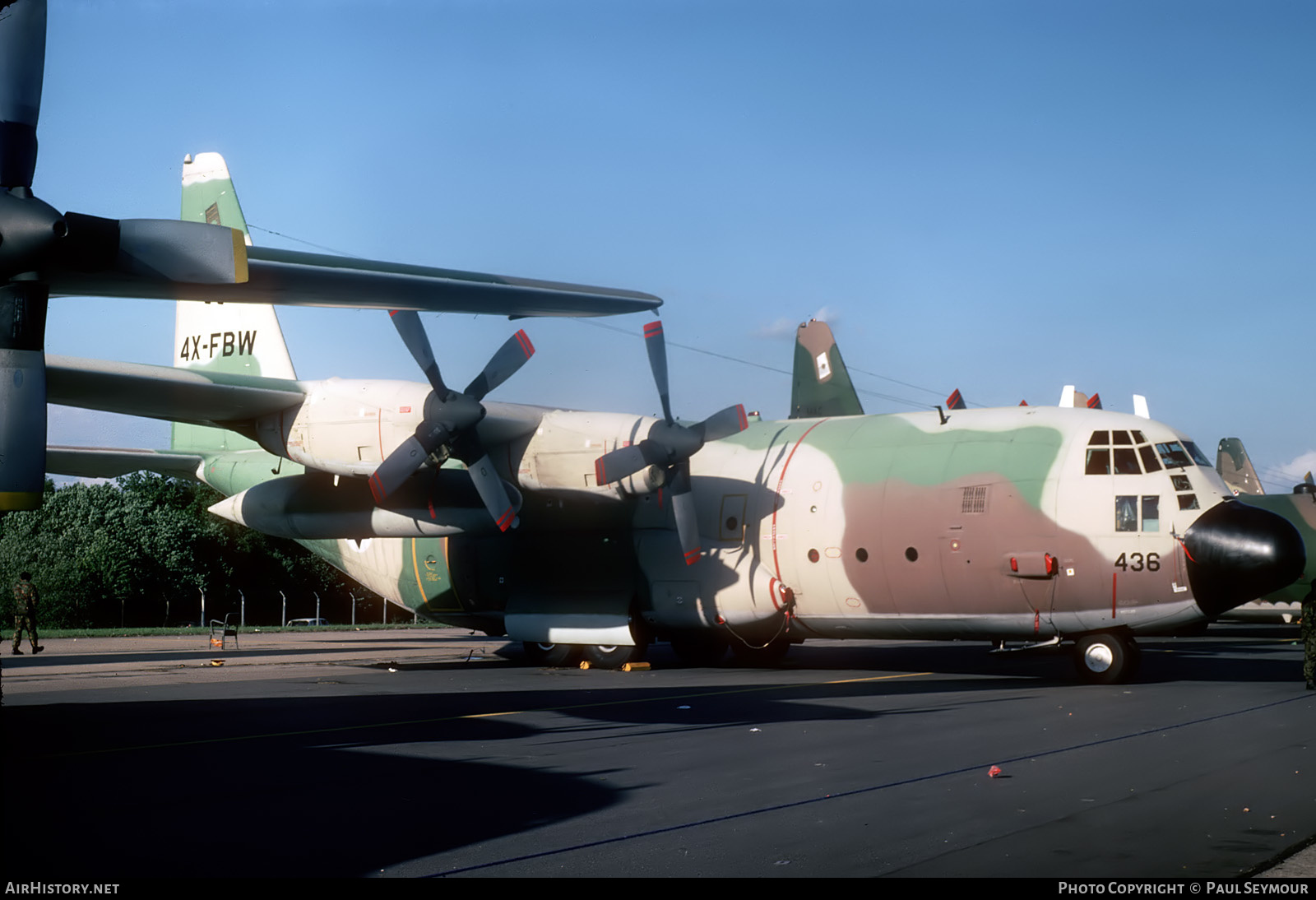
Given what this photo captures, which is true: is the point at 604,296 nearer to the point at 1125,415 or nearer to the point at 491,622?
the point at 1125,415

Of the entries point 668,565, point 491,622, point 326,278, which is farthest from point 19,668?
point 326,278

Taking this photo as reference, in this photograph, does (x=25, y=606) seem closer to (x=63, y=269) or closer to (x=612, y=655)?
(x=612, y=655)

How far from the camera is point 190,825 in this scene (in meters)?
6.94

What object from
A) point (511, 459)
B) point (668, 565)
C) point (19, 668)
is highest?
point (511, 459)

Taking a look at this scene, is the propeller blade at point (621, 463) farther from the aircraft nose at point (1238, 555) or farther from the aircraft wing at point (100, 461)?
the aircraft wing at point (100, 461)

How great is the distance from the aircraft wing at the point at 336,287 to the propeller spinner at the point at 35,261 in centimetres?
12

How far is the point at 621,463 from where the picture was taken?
1797 centimetres

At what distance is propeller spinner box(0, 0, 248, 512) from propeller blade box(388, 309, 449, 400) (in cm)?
906

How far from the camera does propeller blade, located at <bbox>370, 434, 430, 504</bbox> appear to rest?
1728 cm

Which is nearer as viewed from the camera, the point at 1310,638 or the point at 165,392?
the point at 1310,638

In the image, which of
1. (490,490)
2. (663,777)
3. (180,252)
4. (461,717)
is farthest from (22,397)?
(490,490)

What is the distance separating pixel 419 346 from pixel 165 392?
376cm

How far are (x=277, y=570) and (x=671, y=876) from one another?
53.0 m

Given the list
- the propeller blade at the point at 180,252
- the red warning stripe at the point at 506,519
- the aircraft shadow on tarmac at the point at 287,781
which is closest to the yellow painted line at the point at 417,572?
the red warning stripe at the point at 506,519
